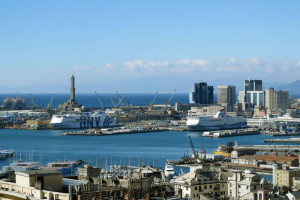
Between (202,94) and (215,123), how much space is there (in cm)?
3326

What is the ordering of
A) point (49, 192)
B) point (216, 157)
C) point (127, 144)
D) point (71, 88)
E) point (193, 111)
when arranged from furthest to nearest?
1. point (71, 88)
2. point (193, 111)
3. point (127, 144)
4. point (216, 157)
5. point (49, 192)

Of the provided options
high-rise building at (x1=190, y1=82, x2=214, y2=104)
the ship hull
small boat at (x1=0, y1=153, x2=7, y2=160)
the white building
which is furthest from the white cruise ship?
the white building

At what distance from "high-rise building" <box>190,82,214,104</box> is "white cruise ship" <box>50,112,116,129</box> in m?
33.2

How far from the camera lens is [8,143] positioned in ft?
129

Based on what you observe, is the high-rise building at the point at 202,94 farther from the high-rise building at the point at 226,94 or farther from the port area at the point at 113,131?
the port area at the point at 113,131

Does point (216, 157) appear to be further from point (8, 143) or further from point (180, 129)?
point (180, 129)

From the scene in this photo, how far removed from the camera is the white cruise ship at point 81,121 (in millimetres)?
56938

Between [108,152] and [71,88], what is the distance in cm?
4628

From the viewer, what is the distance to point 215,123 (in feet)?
193

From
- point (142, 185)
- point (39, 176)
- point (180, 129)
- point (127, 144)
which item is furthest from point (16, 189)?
point (180, 129)

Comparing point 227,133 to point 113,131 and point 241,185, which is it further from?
point 241,185

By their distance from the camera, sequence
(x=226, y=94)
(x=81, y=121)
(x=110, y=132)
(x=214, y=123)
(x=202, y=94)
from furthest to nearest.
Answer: (x=226, y=94) < (x=202, y=94) < (x=214, y=123) < (x=81, y=121) < (x=110, y=132)

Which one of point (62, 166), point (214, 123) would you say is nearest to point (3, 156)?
point (62, 166)

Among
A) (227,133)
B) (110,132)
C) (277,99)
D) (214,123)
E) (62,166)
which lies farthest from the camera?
(277,99)
